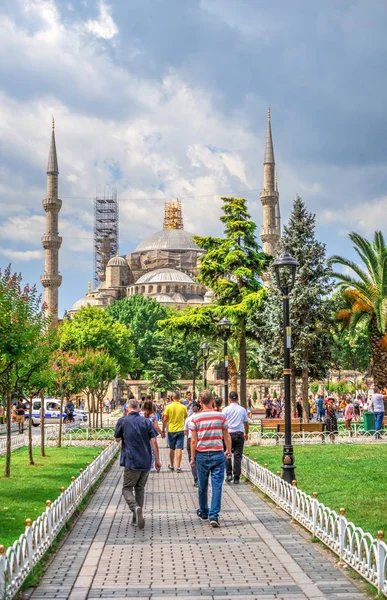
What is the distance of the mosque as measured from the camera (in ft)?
214

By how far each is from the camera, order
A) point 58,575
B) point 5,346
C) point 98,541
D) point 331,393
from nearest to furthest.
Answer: point 58,575 → point 98,541 → point 5,346 → point 331,393

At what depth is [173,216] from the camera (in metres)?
110

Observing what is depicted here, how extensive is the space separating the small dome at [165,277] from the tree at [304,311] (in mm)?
61582

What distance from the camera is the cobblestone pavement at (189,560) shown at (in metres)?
6.10

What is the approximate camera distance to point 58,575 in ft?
22.0

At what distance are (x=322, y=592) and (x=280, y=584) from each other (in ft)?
1.21

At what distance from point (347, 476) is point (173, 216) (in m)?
98.4

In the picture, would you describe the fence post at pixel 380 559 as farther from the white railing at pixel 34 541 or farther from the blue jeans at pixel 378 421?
the blue jeans at pixel 378 421

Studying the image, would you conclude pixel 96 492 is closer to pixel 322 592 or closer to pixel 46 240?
pixel 322 592

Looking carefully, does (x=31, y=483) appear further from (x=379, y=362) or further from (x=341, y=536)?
(x=379, y=362)

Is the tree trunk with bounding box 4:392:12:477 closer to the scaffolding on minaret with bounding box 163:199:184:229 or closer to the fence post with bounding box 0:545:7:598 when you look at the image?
the fence post with bounding box 0:545:7:598

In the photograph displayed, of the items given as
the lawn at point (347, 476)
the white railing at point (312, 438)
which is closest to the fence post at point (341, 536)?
the lawn at point (347, 476)

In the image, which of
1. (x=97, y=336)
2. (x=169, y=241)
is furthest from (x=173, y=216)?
(x=97, y=336)

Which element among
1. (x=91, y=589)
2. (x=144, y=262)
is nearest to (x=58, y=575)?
(x=91, y=589)
